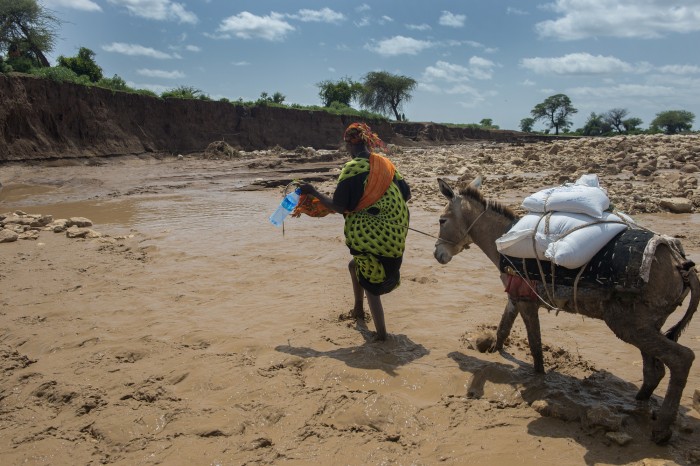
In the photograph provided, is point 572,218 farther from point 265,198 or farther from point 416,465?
point 265,198

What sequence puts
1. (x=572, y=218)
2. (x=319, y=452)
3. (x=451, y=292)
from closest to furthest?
(x=319, y=452), (x=572, y=218), (x=451, y=292)

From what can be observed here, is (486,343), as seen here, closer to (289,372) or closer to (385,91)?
(289,372)

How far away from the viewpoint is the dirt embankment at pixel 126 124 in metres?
21.5

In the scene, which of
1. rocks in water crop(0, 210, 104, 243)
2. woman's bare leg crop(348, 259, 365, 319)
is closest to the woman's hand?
woman's bare leg crop(348, 259, 365, 319)

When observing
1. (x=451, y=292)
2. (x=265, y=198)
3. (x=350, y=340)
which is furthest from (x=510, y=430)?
(x=265, y=198)

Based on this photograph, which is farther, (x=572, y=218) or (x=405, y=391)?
(x=405, y=391)

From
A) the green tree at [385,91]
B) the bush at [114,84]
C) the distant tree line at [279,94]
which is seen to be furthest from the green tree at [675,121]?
the bush at [114,84]

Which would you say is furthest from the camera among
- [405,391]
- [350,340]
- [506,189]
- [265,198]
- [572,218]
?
[265,198]

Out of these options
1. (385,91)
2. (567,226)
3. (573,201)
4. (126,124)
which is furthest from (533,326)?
(385,91)

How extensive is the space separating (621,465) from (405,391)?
1.46 metres

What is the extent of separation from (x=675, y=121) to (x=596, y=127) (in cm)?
976

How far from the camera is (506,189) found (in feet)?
45.1

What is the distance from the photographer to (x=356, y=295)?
4957mm

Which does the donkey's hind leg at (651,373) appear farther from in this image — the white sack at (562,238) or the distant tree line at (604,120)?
the distant tree line at (604,120)
